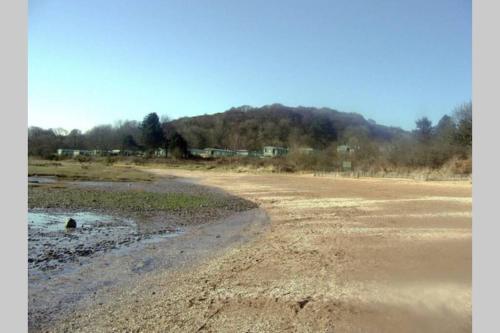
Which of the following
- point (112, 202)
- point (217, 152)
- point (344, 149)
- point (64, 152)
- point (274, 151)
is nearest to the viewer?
point (112, 202)

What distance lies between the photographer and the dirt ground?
6145 mm

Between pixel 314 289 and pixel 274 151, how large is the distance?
6046 centimetres

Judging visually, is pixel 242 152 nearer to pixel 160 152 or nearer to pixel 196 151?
pixel 196 151

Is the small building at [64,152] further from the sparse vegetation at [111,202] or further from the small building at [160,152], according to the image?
the sparse vegetation at [111,202]

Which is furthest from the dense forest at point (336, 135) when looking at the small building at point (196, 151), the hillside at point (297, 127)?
the small building at point (196, 151)

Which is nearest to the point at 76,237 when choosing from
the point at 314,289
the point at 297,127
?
the point at 314,289

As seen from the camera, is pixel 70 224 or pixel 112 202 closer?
pixel 70 224

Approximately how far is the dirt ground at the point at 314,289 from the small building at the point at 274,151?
171 ft

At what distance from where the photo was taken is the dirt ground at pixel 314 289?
6.14 meters

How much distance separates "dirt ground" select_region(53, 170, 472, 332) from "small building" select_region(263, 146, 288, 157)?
5218cm

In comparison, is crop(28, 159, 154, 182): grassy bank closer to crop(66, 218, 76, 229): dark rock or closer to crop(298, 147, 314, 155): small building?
crop(298, 147, 314, 155): small building

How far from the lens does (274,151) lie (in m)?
67.8

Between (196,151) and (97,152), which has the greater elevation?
(196,151)

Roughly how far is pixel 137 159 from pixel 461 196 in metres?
77.5
